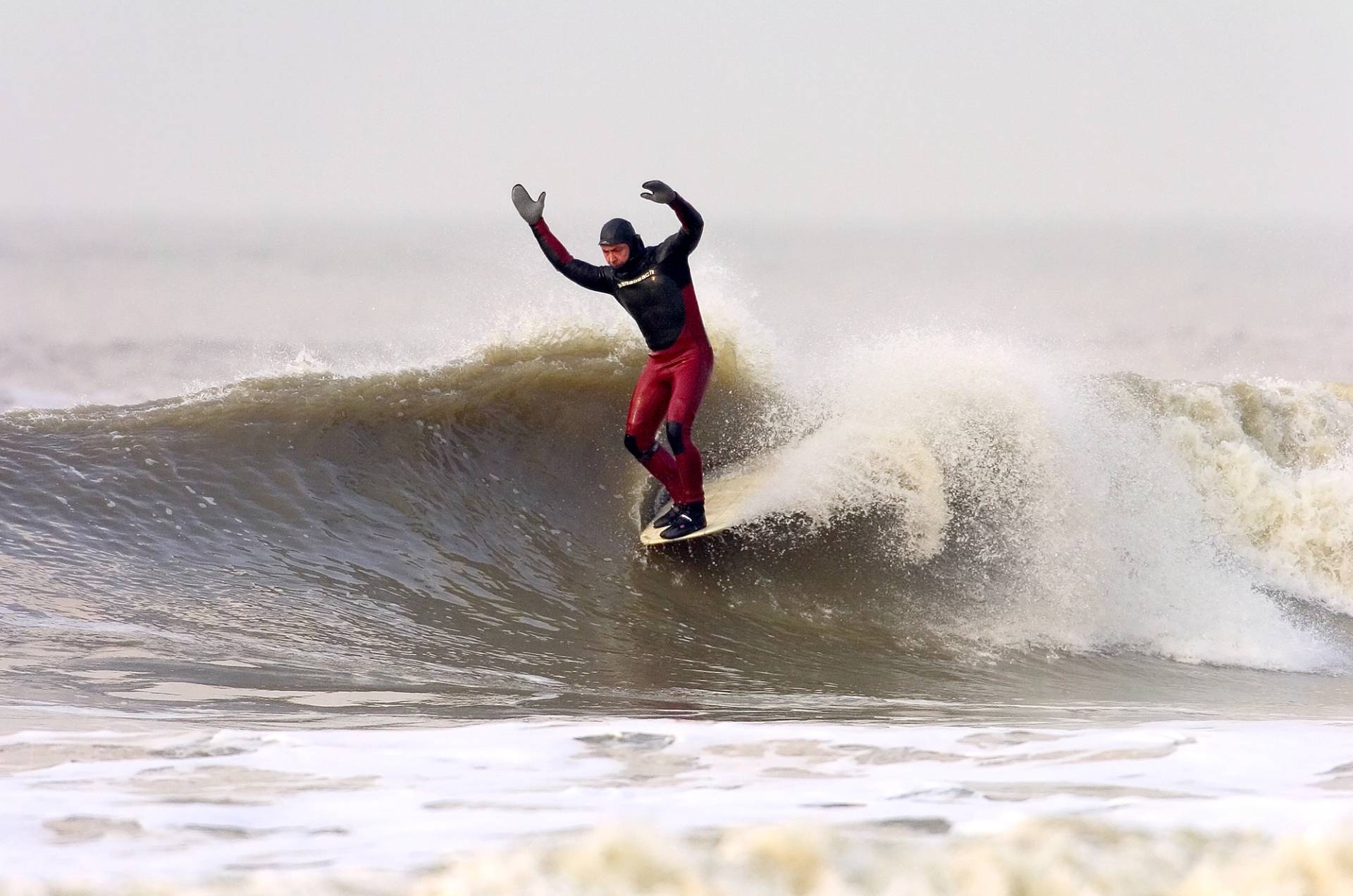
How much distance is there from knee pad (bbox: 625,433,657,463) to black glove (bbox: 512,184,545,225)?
3.69 feet

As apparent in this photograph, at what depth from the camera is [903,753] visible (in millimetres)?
3078

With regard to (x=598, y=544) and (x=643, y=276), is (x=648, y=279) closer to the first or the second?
(x=643, y=276)

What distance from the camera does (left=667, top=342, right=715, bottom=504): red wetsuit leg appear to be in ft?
18.0

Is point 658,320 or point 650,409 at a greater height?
point 658,320

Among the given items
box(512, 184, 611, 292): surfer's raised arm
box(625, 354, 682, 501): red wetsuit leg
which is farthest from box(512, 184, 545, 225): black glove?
box(625, 354, 682, 501): red wetsuit leg

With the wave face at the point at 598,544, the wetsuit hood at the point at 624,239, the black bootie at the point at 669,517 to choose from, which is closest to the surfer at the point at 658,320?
the wetsuit hood at the point at 624,239

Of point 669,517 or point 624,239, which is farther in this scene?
point 669,517

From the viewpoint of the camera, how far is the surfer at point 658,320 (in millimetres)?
5410

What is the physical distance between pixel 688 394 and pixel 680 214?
2.95ft

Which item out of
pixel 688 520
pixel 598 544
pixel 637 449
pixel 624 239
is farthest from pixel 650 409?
pixel 598 544

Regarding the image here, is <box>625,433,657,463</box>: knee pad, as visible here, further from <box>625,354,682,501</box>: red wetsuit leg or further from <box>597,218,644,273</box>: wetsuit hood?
<box>597,218,644,273</box>: wetsuit hood

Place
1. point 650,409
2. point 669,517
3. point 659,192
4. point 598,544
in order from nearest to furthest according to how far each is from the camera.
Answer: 1. point 659,192
2. point 650,409
3. point 669,517
4. point 598,544

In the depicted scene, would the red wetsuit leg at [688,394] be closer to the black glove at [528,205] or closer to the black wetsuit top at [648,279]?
the black wetsuit top at [648,279]

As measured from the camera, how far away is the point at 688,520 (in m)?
5.82
